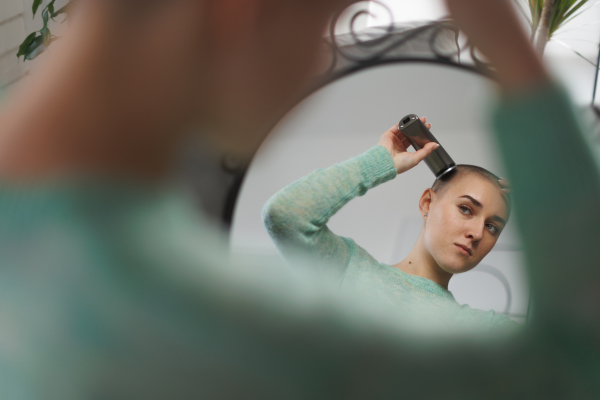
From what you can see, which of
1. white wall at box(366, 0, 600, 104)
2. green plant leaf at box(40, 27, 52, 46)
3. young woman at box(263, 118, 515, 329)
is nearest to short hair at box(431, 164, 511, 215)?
young woman at box(263, 118, 515, 329)

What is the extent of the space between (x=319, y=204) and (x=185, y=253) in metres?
0.18

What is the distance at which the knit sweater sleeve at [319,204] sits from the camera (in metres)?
0.39

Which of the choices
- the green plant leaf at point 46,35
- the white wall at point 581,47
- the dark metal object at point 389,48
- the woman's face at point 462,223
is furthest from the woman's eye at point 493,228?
the green plant leaf at point 46,35

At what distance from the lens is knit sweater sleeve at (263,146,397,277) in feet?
1.29

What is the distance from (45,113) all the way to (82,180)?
0.04 m

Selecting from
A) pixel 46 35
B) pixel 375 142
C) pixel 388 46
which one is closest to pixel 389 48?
pixel 388 46

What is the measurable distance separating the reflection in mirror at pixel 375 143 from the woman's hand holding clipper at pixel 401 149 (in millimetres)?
15

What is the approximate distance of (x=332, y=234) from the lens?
1.45 feet

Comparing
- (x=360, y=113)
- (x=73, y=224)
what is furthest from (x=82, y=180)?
(x=360, y=113)

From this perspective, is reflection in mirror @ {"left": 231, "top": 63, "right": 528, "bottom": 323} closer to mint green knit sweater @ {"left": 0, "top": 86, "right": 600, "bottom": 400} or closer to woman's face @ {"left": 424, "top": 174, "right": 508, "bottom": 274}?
woman's face @ {"left": 424, "top": 174, "right": 508, "bottom": 274}

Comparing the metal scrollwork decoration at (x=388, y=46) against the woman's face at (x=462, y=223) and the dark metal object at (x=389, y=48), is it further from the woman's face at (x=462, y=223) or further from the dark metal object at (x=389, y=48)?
the woman's face at (x=462, y=223)

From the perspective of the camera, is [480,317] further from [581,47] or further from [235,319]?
[581,47]

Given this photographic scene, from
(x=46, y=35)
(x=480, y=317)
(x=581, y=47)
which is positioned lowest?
(x=480, y=317)

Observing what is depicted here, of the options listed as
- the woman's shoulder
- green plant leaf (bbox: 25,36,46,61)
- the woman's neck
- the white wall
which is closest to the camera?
the woman's shoulder
